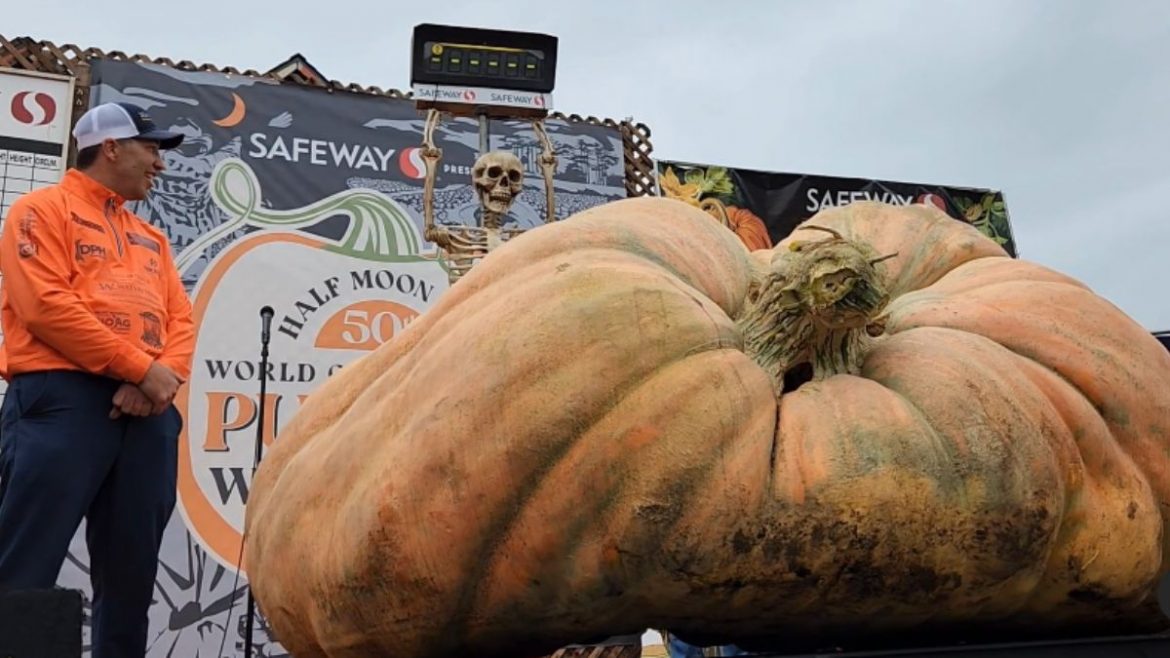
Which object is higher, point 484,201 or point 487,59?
point 487,59

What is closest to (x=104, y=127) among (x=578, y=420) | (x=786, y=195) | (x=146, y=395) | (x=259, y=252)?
(x=146, y=395)

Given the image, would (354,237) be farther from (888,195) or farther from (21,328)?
(888,195)

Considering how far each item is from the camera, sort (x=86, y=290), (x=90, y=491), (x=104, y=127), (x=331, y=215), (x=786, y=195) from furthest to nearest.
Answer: (x=786, y=195) → (x=331, y=215) → (x=104, y=127) → (x=86, y=290) → (x=90, y=491)

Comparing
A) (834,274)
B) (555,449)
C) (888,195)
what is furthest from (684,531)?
(888,195)

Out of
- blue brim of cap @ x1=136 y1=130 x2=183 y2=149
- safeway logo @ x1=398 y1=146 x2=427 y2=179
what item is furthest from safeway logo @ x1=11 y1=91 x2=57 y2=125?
blue brim of cap @ x1=136 y1=130 x2=183 y2=149

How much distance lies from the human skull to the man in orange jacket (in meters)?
1.86

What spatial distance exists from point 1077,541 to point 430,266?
170 inches

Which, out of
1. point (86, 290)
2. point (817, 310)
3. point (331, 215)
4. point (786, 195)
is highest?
point (786, 195)

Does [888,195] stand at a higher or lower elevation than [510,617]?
higher

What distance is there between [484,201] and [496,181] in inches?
3.8

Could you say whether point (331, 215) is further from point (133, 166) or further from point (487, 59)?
point (133, 166)

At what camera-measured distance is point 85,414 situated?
6.24 ft

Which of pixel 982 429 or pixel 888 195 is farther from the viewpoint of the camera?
pixel 888 195

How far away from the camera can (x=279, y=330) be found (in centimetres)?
485
